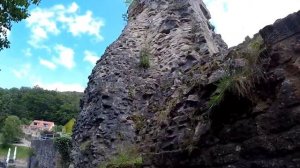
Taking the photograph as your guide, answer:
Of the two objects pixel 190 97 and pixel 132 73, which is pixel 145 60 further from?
pixel 190 97

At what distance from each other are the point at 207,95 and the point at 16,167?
33.5 metres

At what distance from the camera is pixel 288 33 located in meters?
3.24

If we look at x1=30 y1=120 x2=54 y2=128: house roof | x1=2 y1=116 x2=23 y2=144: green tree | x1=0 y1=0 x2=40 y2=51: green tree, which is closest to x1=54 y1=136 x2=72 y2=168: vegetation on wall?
x1=0 y1=0 x2=40 y2=51: green tree

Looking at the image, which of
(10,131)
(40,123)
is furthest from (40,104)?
(10,131)

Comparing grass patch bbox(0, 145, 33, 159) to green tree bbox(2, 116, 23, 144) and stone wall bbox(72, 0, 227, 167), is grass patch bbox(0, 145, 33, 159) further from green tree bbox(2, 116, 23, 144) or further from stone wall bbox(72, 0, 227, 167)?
stone wall bbox(72, 0, 227, 167)

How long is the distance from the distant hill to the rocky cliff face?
59277 millimetres

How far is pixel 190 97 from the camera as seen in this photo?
4.64 metres

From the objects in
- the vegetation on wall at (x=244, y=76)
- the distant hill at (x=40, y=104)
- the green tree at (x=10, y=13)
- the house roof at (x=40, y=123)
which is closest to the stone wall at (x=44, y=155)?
the green tree at (x=10, y=13)

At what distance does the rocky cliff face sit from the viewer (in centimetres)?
318

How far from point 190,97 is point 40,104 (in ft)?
237

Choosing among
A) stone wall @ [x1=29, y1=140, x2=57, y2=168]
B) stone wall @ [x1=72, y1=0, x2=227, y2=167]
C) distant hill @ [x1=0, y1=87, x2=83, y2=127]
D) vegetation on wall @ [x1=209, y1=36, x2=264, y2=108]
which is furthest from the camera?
distant hill @ [x1=0, y1=87, x2=83, y2=127]

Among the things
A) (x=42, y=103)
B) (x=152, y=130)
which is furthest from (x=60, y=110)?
(x=152, y=130)

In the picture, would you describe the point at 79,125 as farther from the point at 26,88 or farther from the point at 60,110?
the point at 26,88

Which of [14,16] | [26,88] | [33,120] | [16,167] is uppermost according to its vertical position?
[26,88]
